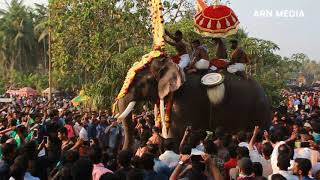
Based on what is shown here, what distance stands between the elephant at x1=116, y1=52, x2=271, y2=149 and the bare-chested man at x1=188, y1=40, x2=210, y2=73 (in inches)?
7.0

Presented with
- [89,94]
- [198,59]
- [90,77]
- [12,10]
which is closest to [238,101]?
[198,59]

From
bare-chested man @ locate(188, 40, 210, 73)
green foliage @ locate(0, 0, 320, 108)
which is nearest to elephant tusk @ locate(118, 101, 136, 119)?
bare-chested man @ locate(188, 40, 210, 73)

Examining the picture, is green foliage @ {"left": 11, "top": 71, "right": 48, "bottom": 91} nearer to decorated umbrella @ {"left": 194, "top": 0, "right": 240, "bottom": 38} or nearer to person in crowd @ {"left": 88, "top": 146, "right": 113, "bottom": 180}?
decorated umbrella @ {"left": 194, "top": 0, "right": 240, "bottom": 38}

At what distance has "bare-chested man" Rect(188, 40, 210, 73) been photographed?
438 inches

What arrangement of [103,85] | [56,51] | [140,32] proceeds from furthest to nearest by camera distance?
[56,51] < [140,32] < [103,85]

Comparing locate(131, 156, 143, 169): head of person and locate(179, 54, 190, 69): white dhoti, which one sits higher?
locate(179, 54, 190, 69): white dhoti

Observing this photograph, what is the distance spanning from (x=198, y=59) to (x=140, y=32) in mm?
12202

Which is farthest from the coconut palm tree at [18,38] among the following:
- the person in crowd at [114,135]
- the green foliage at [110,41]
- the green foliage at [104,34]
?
the person in crowd at [114,135]

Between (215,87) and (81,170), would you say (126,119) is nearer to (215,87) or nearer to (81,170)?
(215,87)

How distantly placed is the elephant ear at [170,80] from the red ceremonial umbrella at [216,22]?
1.52 meters

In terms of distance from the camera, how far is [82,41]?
80.2ft

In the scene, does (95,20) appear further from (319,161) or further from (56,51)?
(319,161)

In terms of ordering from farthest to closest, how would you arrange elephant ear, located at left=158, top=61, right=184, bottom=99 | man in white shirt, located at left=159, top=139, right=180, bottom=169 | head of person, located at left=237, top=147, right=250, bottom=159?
elephant ear, located at left=158, top=61, right=184, bottom=99 → man in white shirt, located at left=159, top=139, right=180, bottom=169 → head of person, located at left=237, top=147, right=250, bottom=159

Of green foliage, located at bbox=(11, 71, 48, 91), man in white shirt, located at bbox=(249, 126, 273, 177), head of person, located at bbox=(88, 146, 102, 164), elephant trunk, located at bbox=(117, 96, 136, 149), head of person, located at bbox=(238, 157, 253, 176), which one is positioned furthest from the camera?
green foliage, located at bbox=(11, 71, 48, 91)
